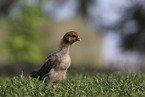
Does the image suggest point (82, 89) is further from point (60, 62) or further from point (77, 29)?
point (77, 29)

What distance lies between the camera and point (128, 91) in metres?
6.09

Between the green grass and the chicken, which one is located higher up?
the chicken

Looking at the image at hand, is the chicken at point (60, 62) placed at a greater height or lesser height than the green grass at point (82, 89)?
greater

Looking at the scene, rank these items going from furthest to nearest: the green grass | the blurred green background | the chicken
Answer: the blurred green background
the chicken
the green grass

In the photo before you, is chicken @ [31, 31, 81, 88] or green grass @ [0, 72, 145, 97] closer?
green grass @ [0, 72, 145, 97]

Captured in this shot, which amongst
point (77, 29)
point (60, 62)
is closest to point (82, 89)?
point (60, 62)

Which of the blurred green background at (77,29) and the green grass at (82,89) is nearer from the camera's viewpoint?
the green grass at (82,89)

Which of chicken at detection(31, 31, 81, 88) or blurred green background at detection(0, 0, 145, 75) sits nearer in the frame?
chicken at detection(31, 31, 81, 88)

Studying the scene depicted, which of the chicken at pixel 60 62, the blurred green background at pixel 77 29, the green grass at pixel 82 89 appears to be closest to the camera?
the green grass at pixel 82 89

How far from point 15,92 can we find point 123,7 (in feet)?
45.8

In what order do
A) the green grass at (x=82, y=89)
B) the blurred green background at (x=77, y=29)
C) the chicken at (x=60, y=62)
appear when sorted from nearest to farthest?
the green grass at (x=82, y=89), the chicken at (x=60, y=62), the blurred green background at (x=77, y=29)

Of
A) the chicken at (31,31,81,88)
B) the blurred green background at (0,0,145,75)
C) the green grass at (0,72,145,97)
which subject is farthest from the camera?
the blurred green background at (0,0,145,75)

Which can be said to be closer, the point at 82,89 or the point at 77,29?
the point at 82,89

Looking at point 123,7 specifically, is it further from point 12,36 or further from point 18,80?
point 18,80
